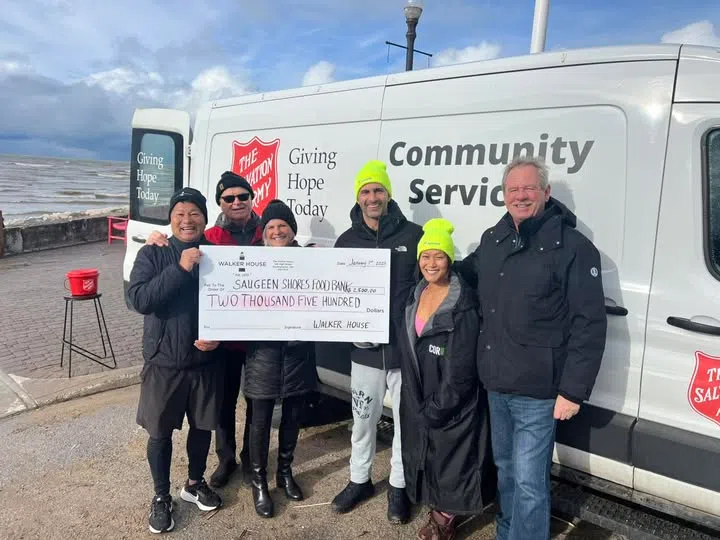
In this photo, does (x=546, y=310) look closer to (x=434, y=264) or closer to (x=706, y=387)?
(x=434, y=264)

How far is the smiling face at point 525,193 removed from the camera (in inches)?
87.3

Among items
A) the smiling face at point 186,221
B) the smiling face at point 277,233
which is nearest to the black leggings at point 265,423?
the smiling face at point 277,233

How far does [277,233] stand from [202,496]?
61.7 inches

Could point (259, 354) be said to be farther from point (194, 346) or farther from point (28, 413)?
point (28, 413)

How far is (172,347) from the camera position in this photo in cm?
277

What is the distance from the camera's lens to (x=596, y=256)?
2.18 m

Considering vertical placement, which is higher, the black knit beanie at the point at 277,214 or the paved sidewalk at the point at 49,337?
the black knit beanie at the point at 277,214

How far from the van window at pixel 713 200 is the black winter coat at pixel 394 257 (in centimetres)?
128

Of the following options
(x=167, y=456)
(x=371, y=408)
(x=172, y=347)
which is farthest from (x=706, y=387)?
(x=167, y=456)

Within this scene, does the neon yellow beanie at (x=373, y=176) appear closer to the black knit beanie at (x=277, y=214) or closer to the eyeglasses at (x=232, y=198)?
the black knit beanie at (x=277, y=214)

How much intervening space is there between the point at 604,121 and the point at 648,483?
1.63m

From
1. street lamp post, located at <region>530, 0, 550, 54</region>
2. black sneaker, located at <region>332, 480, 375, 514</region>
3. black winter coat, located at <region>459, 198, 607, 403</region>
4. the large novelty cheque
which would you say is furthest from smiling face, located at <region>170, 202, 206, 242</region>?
street lamp post, located at <region>530, 0, 550, 54</region>

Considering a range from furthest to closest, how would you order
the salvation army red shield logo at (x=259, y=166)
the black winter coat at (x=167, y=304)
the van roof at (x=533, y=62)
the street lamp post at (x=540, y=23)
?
the street lamp post at (x=540, y=23)
the salvation army red shield logo at (x=259, y=166)
the black winter coat at (x=167, y=304)
the van roof at (x=533, y=62)

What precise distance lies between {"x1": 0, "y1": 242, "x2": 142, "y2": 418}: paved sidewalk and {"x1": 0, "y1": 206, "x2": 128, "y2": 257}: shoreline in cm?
140
